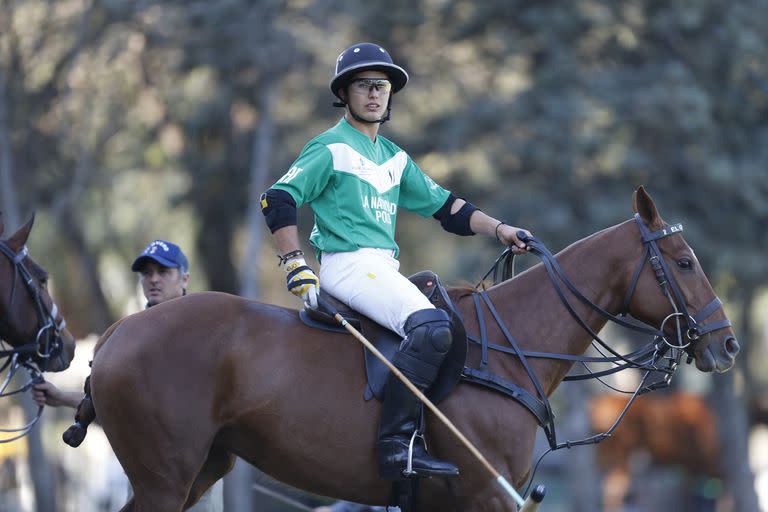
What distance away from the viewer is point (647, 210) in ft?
19.9

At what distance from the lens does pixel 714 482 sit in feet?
73.6

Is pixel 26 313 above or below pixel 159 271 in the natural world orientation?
below

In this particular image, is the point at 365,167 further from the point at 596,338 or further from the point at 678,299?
the point at 678,299

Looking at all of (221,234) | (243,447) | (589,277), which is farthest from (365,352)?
(221,234)

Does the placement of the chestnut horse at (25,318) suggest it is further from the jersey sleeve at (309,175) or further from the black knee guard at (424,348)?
the black knee guard at (424,348)

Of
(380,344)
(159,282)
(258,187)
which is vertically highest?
(380,344)

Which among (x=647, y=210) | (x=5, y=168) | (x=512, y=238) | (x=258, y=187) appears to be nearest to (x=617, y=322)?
(x=647, y=210)

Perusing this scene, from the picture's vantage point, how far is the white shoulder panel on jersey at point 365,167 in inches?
229

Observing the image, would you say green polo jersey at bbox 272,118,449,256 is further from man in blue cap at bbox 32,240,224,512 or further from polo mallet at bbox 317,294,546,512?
man in blue cap at bbox 32,240,224,512

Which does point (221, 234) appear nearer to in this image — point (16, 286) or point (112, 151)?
point (112, 151)

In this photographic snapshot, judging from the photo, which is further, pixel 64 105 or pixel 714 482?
pixel 714 482

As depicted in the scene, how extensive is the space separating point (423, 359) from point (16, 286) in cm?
301

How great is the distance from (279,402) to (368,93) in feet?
5.61

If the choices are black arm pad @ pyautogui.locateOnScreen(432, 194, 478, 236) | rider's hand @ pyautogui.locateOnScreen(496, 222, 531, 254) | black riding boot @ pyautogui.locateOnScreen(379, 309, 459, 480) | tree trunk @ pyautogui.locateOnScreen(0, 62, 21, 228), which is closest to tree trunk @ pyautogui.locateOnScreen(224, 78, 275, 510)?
tree trunk @ pyautogui.locateOnScreen(0, 62, 21, 228)
